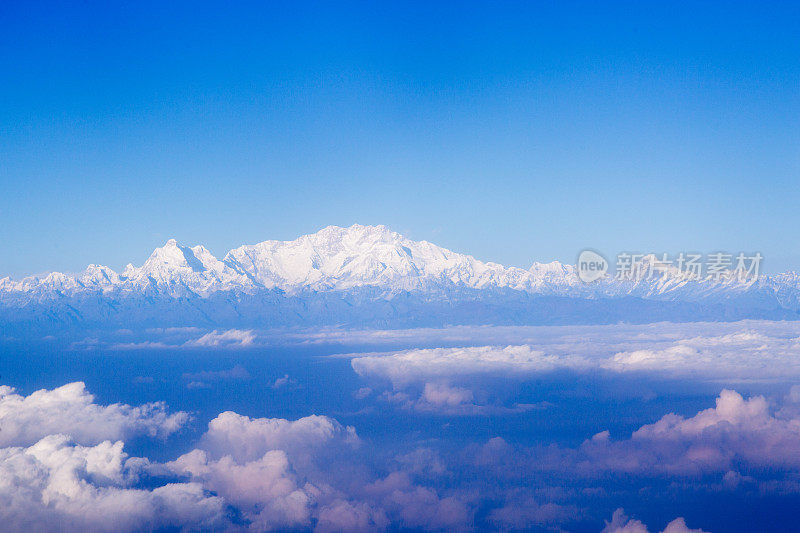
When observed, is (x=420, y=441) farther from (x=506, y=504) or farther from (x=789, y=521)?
(x=789, y=521)

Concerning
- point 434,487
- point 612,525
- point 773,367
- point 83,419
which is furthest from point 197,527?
point 773,367

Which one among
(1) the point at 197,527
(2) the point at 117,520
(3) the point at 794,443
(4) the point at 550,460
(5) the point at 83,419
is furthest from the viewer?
(4) the point at 550,460

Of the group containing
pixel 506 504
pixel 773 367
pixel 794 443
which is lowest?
pixel 506 504

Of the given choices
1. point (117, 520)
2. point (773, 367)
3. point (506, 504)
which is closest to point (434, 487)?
point (506, 504)

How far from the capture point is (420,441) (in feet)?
604

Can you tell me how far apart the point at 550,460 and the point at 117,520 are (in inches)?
4147

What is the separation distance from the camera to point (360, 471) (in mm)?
144000

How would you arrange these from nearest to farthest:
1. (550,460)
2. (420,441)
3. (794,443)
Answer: (794,443)
(550,460)
(420,441)

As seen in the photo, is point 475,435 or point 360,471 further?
point 475,435

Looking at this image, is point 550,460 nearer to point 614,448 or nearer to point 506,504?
point 614,448

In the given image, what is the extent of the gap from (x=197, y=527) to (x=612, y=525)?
75691mm

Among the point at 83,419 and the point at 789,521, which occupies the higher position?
the point at 83,419

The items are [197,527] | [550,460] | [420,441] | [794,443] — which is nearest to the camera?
[197,527]

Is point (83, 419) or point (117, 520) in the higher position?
point (83, 419)
